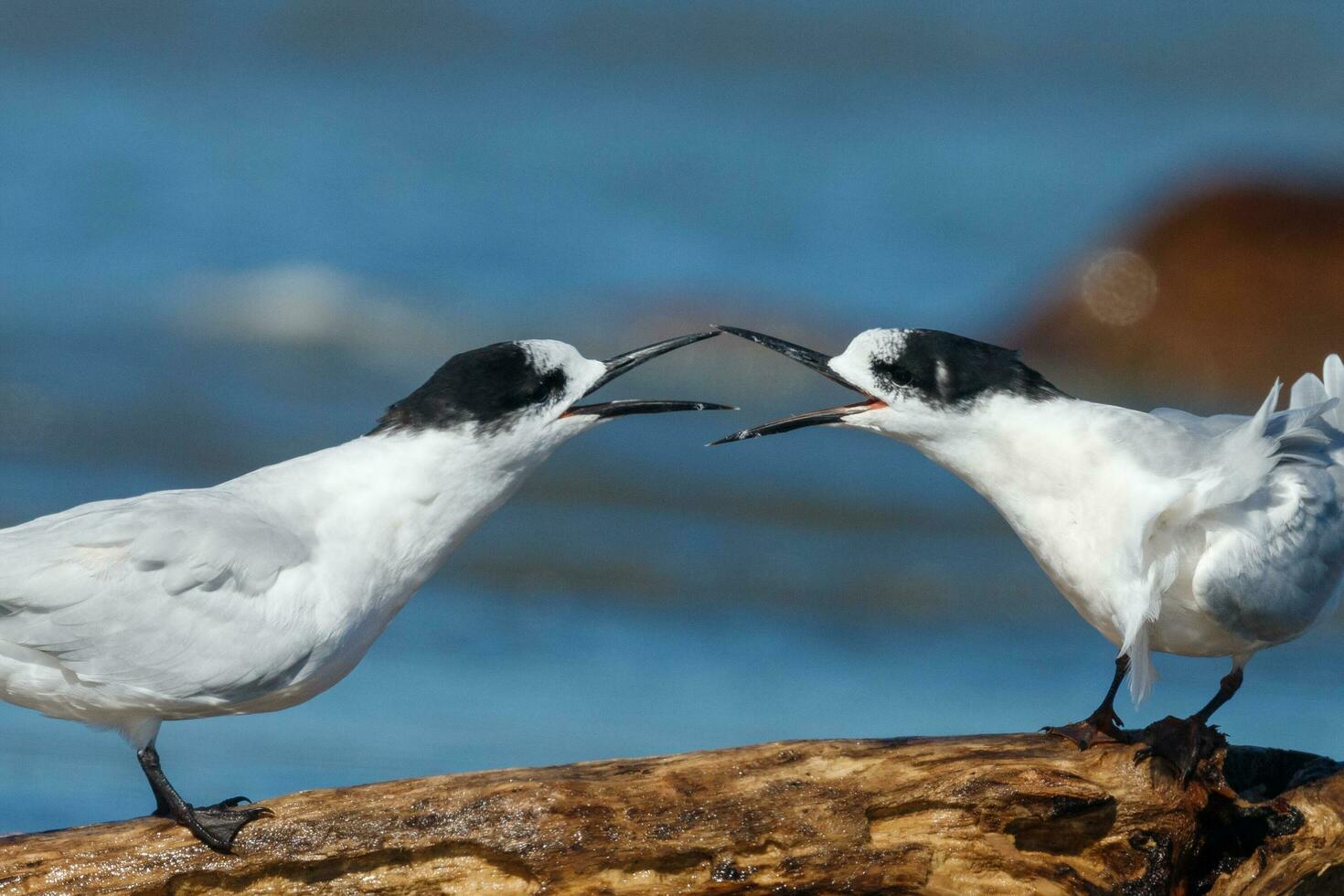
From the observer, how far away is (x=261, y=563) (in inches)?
177

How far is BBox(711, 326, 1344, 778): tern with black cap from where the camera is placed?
4445mm

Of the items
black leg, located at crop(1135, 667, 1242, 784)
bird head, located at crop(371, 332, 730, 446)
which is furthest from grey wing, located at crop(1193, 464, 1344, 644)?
A: bird head, located at crop(371, 332, 730, 446)

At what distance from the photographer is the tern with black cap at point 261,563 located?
4.37 m

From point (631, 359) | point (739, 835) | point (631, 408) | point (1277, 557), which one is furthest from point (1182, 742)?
Result: point (631, 359)

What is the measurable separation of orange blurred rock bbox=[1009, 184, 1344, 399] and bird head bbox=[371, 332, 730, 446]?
950cm

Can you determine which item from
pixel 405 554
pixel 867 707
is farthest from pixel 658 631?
pixel 405 554

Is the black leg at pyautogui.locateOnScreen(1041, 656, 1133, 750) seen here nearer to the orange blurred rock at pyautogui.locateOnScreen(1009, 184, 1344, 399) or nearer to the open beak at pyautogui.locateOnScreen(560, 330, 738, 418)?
the open beak at pyautogui.locateOnScreen(560, 330, 738, 418)

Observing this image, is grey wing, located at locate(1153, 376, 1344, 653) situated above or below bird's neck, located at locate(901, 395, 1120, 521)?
below

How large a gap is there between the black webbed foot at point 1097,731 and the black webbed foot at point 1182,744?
0.21 feet

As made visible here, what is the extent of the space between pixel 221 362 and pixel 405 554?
31.8 feet

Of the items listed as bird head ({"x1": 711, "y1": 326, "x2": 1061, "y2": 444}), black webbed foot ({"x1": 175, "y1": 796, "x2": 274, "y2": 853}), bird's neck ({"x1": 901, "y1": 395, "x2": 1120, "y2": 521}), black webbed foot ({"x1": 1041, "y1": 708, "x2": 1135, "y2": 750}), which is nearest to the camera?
black webbed foot ({"x1": 175, "y1": 796, "x2": 274, "y2": 853})

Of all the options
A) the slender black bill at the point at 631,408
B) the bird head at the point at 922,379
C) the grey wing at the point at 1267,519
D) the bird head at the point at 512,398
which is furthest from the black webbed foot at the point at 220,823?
the grey wing at the point at 1267,519

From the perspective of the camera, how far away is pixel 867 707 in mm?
7605

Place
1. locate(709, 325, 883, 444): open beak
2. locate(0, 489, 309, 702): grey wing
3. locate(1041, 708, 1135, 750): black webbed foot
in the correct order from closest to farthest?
locate(0, 489, 309, 702): grey wing → locate(1041, 708, 1135, 750): black webbed foot → locate(709, 325, 883, 444): open beak
